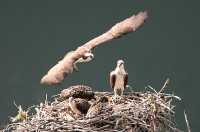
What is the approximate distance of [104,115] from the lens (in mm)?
3734

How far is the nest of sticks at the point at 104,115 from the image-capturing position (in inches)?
146

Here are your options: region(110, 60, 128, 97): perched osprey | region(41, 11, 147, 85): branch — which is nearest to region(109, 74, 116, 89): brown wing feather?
region(110, 60, 128, 97): perched osprey

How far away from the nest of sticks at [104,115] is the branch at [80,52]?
97 millimetres

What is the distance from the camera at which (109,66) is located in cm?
540

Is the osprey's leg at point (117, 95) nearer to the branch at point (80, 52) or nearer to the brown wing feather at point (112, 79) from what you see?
the brown wing feather at point (112, 79)

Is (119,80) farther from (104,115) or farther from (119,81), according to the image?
(104,115)

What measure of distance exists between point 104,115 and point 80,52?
0.36 meters

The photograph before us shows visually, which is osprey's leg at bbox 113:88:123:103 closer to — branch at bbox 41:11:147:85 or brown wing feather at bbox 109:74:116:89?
brown wing feather at bbox 109:74:116:89

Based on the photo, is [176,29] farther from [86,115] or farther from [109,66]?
[86,115]

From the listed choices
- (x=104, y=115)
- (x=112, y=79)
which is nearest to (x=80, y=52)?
(x=112, y=79)

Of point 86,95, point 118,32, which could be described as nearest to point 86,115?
point 86,95

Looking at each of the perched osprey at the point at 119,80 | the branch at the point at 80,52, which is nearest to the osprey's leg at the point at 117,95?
the perched osprey at the point at 119,80

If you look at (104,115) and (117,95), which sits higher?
(117,95)

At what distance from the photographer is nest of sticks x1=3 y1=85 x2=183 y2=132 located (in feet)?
12.2
